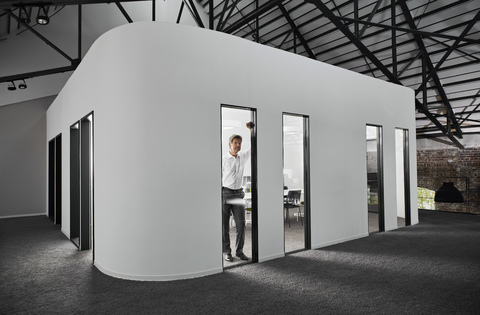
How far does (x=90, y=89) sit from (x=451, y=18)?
353 inches

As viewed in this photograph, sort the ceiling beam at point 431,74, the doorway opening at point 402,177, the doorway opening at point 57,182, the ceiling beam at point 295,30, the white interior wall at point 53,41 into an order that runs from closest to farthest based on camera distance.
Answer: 1. the doorway opening at point 402,177
2. the doorway opening at point 57,182
3. the white interior wall at point 53,41
4. the ceiling beam at point 431,74
5. the ceiling beam at point 295,30

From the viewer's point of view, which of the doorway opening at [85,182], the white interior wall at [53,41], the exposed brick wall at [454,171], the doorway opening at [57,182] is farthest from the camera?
the exposed brick wall at [454,171]

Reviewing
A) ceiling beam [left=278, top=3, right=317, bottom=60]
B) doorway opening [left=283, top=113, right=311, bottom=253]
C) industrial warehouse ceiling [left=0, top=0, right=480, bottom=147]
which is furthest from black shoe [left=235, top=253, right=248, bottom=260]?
ceiling beam [left=278, top=3, right=317, bottom=60]

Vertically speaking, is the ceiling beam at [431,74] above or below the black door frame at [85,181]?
above

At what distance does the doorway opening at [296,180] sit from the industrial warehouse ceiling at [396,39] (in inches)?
123

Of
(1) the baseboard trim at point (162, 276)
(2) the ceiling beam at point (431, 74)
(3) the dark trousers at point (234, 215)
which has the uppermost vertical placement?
(2) the ceiling beam at point (431, 74)

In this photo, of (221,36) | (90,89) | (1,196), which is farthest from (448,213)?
(1,196)

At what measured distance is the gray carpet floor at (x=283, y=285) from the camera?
3.07 metres

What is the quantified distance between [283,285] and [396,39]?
29.7 ft

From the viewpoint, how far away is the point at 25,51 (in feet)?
28.4

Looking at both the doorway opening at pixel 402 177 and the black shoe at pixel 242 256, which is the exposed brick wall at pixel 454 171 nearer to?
the doorway opening at pixel 402 177

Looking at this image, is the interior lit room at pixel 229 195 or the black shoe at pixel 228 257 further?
the black shoe at pixel 228 257

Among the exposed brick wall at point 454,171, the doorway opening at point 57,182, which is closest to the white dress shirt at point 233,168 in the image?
the doorway opening at point 57,182

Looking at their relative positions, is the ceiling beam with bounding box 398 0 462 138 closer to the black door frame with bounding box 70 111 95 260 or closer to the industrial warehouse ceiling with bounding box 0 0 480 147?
the industrial warehouse ceiling with bounding box 0 0 480 147
